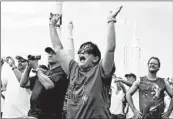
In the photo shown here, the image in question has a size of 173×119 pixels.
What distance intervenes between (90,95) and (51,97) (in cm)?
145

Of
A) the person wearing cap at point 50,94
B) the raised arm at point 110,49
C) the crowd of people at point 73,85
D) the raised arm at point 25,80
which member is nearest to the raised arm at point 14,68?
the crowd of people at point 73,85

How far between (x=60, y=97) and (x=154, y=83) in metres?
2.10

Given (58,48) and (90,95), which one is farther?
(58,48)

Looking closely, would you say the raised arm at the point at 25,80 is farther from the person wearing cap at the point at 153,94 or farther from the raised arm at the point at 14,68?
the person wearing cap at the point at 153,94

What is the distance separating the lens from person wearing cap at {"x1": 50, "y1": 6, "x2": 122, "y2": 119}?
4742 millimetres

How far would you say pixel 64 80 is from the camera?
6.19 m

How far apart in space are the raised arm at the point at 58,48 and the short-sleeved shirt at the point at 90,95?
29 cm

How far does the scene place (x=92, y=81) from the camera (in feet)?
16.0

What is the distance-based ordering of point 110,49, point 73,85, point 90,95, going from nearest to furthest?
point 110,49
point 90,95
point 73,85

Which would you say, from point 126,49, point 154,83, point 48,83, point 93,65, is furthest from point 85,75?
point 126,49

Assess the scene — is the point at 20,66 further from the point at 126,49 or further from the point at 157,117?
the point at 126,49

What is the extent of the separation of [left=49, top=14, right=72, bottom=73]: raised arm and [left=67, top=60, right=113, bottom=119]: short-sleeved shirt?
0.29 m

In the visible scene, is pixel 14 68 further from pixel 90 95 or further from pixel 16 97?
pixel 90 95

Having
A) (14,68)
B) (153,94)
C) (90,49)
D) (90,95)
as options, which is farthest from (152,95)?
(90,95)
